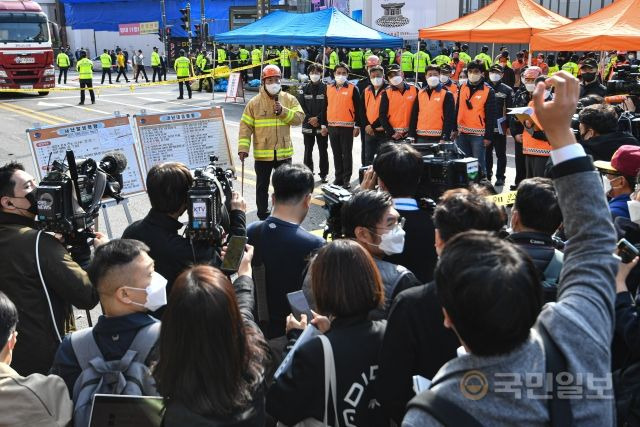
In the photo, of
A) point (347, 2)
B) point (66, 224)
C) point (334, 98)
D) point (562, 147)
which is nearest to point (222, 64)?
point (347, 2)

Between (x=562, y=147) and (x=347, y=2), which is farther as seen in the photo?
(x=347, y=2)

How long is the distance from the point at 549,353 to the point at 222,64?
28.9 m

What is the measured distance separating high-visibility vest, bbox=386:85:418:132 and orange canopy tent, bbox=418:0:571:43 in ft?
19.0

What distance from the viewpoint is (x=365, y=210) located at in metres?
3.22

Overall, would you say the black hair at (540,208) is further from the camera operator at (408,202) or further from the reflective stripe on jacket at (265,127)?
the reflective stripe on jacket at (265,127)

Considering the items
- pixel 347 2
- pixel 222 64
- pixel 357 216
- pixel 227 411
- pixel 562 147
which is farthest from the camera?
pixel 347 2

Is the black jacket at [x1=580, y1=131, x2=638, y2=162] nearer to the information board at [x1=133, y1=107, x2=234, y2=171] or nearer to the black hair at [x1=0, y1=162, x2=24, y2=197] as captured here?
the information board at [x1=133, y1=107, x2=234, y2=171]

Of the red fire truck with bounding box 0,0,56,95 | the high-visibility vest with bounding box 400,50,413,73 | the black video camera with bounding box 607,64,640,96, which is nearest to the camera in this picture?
the black video camera with bounding box 607,64,640,96

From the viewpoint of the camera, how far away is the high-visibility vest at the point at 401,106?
9.78 metres

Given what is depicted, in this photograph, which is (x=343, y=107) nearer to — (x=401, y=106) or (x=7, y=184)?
(x=401, y=106)

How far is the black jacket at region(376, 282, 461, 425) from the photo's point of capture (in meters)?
2.35

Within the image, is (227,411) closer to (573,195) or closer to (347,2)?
(573,195)

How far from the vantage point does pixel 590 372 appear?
5.30ft

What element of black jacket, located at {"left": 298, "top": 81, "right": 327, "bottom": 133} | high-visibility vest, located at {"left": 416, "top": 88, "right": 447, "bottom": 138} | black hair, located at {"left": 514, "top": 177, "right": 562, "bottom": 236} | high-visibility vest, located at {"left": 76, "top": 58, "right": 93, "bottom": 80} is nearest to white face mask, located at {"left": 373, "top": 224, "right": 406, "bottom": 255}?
black hair, located at {"left": 514, "top": 177, "right": 562, "bottom": 236}
